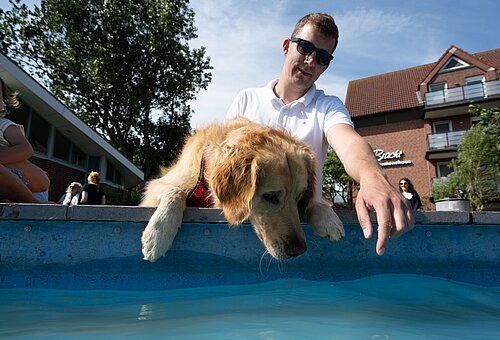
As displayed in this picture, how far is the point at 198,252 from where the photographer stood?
2578mm

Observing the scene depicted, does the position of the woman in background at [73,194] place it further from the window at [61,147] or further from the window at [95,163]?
the window at [95,163]

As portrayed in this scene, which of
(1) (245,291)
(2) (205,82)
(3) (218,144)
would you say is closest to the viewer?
(1) (245,291)

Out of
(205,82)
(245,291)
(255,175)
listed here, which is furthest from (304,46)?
(205,82)

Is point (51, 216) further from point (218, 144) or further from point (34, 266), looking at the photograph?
point (218, 144)

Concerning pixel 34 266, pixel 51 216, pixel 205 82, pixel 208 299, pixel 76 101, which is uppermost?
pixel 205 82

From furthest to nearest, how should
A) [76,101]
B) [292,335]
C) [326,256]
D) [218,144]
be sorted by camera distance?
[76,101] → [218,144] → [326,256] → [292,335]

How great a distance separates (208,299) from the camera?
2207mm

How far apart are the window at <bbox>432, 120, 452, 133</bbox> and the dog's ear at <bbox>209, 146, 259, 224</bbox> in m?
31.2

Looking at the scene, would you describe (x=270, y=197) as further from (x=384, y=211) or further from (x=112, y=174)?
(x=112, y=174)

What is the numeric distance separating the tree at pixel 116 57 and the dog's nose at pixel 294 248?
2038 cm

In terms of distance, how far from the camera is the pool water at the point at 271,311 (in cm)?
150

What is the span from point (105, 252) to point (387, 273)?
2113 millimetres

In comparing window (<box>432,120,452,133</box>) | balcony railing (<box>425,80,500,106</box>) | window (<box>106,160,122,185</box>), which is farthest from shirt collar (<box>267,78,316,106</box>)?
window (<box>432,120,452,133</box>)

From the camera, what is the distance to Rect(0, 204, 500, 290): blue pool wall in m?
2.47
